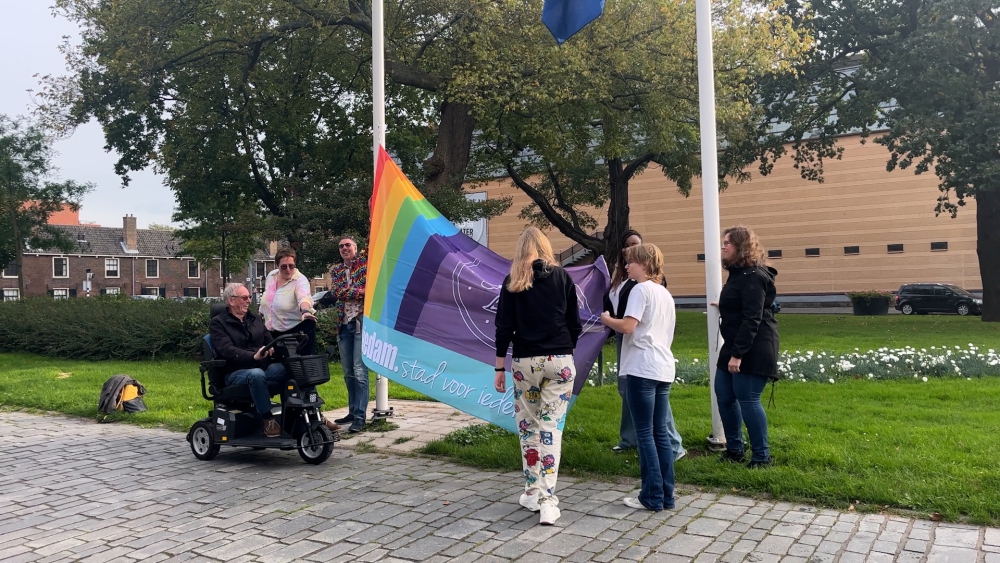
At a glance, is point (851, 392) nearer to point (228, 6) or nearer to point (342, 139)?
point (228, 6)

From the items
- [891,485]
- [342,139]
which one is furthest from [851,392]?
[342,139]

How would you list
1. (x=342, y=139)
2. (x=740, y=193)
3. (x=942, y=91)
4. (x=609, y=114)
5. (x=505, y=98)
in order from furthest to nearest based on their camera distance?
(x=740, y=193) < (x=342, y=139) < (x=942, y=91) < (x=609, y=114) < (x=505, y=98)

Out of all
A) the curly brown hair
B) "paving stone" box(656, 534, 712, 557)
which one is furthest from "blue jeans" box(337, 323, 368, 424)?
"paving stone" box(656, 534, 712, 557)

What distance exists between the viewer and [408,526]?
4660 mm

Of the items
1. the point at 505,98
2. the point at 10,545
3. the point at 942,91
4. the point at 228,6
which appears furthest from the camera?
the point at 942,91

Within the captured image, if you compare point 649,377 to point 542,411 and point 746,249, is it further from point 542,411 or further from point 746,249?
point 746,249

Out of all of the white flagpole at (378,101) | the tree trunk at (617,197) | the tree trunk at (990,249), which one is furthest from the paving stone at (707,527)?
the tree trunk at (990,249)

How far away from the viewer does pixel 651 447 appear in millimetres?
4871

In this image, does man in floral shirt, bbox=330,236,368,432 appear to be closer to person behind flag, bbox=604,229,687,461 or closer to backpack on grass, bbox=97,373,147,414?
person behind flag, bbox=604,229,687,461

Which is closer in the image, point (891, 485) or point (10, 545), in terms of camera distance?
point (10, 545)

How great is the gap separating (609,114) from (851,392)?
11.0m

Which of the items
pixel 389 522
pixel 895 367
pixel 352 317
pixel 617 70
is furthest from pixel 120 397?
pixel 617 70

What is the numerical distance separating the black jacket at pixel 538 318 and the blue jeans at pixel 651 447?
579mm

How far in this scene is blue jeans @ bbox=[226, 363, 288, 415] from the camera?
6438 millimetres
